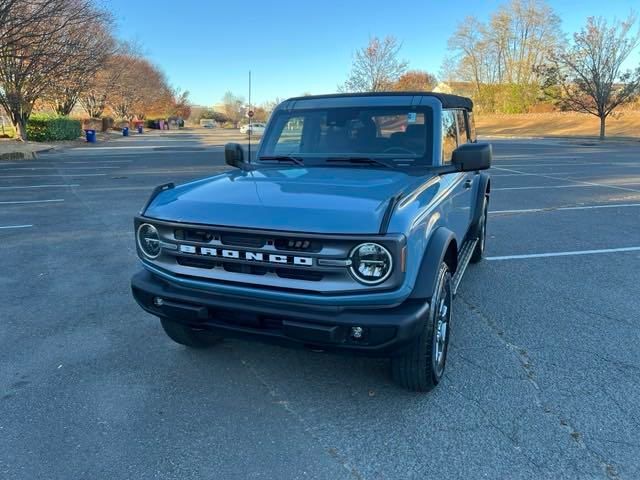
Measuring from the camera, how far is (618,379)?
10.7 ft

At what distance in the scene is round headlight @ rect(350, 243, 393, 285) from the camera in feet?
8.13

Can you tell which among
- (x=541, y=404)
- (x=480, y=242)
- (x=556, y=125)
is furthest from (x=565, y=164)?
(x=556, y=125)

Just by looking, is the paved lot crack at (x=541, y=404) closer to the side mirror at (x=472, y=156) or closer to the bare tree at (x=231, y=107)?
the side mirror at (x=472, y=156)

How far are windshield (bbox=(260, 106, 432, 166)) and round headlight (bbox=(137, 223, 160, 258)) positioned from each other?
1.38 m

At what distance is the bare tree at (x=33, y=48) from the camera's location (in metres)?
18.2

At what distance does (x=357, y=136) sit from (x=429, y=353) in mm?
1928

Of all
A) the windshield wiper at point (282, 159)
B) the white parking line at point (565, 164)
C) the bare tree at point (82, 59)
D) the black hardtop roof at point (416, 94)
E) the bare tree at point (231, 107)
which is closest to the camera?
the windshield wiper at point (282, 159)

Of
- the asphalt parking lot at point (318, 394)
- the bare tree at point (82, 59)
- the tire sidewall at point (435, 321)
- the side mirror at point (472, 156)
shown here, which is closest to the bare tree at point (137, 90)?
the bare tree at point (82, 59)

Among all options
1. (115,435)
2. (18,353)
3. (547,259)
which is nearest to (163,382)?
(115,435)

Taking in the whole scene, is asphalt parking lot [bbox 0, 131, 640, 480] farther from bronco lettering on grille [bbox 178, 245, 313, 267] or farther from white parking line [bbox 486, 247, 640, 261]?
bronco lettering on grille [bbox 178, 245, 313, 267]

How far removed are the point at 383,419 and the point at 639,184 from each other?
13129 millimetres

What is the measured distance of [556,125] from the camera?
50031 mm

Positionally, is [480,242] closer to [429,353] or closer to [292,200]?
[429,353]

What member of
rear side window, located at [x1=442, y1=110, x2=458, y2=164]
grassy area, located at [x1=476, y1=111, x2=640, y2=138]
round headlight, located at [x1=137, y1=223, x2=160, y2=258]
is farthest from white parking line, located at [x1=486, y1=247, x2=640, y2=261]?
grassy area, located at [x1=476, y1=111, x2=640, y2=138]
